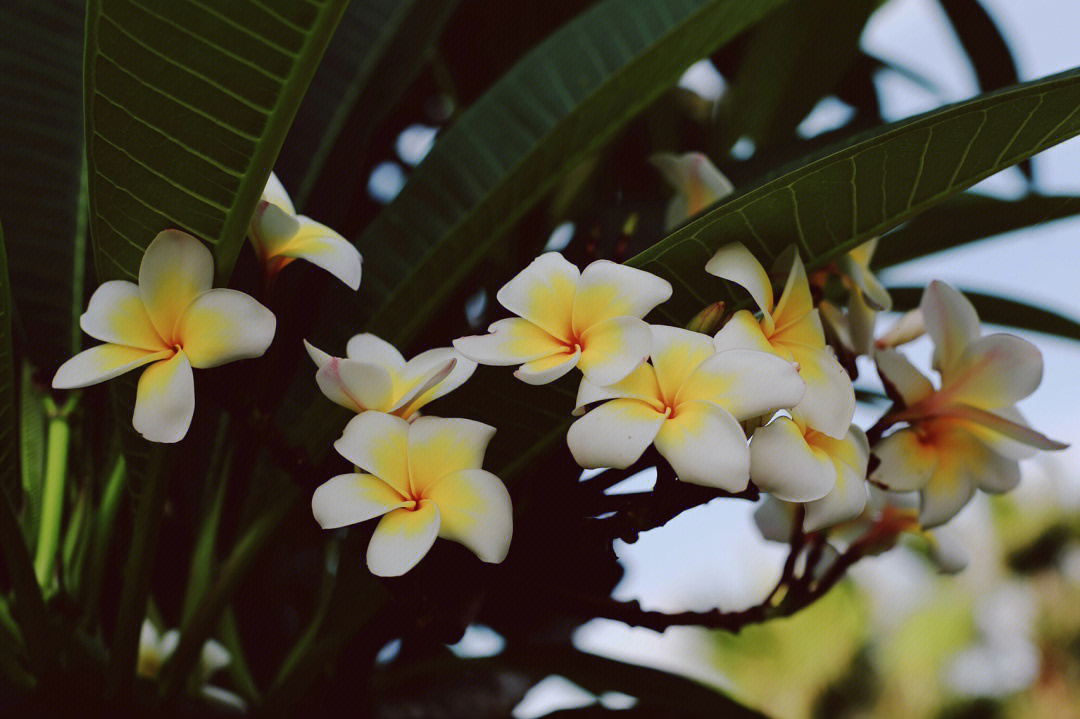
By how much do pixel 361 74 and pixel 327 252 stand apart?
359 mm

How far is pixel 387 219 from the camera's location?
1.89ft

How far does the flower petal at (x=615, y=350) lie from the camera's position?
301mm

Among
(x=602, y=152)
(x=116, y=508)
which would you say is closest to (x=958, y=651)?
(x=602, y=152)

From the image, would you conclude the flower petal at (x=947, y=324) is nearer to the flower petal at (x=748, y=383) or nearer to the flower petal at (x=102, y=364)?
the flower petal at (x=748, y=383)

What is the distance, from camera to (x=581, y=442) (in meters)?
0.30

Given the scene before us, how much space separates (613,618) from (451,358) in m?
0.18

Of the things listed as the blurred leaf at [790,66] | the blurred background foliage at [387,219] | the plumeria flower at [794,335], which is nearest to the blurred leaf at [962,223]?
the blurred background foliage at [387,219]

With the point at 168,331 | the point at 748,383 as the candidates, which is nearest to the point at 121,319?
the point at 168,331

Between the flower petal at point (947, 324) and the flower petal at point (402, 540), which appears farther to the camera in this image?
the flower petal at point (947, 324)

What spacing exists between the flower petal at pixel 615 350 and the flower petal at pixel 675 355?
0.4 inches

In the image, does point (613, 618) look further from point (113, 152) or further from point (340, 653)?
point (113, 152)

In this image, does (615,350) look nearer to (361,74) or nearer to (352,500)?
(352,500)

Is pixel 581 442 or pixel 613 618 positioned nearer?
pixel 581 442

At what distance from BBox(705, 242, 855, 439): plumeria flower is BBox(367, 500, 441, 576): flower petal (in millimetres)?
122
